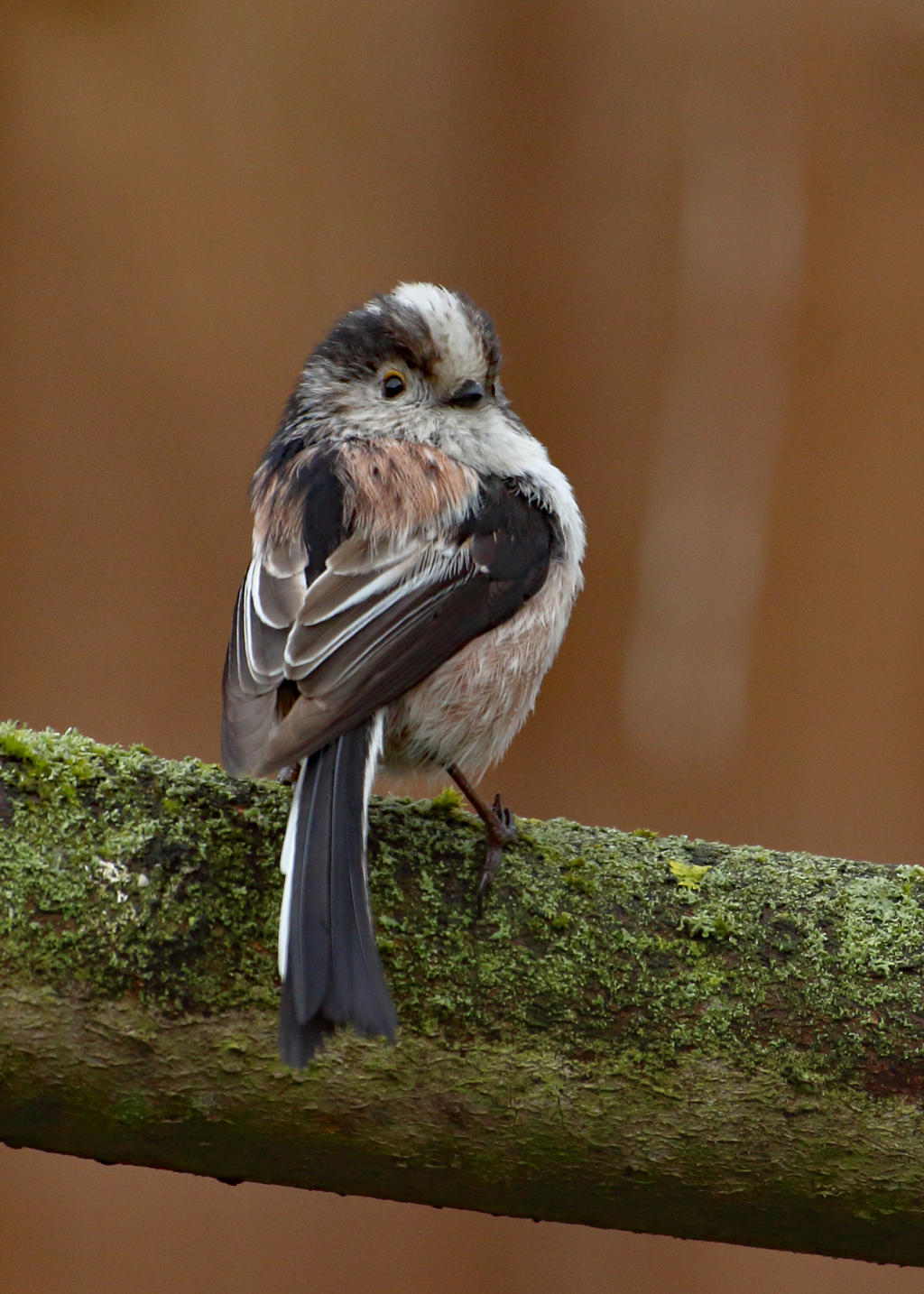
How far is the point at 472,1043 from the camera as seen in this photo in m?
1.65

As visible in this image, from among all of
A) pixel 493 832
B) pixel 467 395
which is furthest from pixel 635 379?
pixel 493 832

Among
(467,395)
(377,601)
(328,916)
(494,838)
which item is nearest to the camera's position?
(328,916)

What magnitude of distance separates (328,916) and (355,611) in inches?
23.2

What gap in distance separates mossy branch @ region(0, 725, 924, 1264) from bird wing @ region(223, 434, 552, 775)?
17 cm

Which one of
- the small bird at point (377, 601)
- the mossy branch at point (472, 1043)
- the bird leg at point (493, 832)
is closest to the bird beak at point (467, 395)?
the small bird at point (377, 601)

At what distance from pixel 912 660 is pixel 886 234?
1.41 meters

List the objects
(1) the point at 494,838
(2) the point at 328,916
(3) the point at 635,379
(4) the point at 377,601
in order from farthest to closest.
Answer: (3) the point at 635,379, (4) the point at 377,601, (1) the point at 494,838, (2) the point at 328,916

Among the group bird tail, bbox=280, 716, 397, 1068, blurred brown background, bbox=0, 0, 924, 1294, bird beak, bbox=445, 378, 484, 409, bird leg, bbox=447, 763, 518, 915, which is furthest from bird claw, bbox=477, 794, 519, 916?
blurred brown background, bbox=0, 0, 924, 1294

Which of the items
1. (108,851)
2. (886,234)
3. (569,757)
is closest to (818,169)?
(886,234)

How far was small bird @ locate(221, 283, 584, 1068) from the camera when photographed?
164cm

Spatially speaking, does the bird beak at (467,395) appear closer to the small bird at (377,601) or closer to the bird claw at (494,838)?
the small bird at (377,601)

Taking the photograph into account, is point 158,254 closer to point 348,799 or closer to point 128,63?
point 128,63

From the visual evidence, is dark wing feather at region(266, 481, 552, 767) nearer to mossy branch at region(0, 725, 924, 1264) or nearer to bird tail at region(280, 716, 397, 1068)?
bird tail at region(280, 716, 397, 1068)

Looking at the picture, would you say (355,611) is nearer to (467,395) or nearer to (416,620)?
(416,620)
